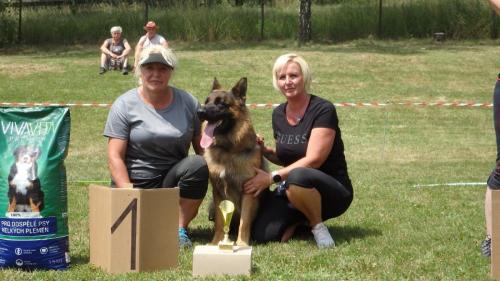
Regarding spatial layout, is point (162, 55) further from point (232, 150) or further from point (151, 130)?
point (232, 150)

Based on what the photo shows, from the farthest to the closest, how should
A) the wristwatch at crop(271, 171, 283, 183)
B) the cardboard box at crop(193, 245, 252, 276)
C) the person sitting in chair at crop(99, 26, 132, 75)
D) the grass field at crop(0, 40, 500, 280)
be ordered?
the person sitting in chair at crop(99, 26, 132, 75) → the wristwatch at crop(271, 171, 283, 183) → the grass field at crop(0, 40, 500, 280) → the cardboard box at crop(193, 245, 252, 276)

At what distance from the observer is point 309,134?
507cm

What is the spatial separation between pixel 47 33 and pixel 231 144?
21366 mm

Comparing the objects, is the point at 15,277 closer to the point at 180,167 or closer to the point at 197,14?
the point at 180,167

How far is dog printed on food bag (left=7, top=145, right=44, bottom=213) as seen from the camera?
4145 mm

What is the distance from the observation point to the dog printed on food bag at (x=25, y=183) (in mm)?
4145

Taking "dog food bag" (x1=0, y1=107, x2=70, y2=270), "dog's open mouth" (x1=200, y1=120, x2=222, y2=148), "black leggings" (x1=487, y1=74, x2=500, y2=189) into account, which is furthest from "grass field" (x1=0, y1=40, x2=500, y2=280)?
"dog's open mouth" (x1=200, y1=120, x2=222, y2=148)

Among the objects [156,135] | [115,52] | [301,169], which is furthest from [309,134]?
[115,52]

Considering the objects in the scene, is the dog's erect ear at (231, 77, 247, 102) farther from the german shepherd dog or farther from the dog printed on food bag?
the dog printed on food bag

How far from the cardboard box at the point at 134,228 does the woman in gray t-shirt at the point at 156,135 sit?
0.51 metres

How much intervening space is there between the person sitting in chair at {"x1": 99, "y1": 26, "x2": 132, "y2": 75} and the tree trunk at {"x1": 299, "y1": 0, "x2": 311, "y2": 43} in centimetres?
628

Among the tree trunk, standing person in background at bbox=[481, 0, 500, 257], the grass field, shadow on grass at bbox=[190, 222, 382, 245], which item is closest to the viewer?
standing person in background at bbox=[481, 0, 500, 257]

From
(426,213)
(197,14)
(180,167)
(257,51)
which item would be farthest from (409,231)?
(197,14)

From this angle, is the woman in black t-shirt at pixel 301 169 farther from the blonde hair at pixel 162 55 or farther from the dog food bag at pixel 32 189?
the dog food bag at pixel 32 189
